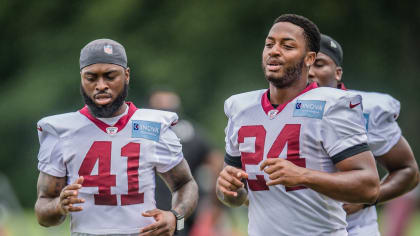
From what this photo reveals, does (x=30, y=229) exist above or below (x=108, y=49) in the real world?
below

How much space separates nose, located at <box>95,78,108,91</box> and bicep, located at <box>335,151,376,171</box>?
1.56 meters

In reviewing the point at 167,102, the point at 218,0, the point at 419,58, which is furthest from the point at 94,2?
the point at 167,102

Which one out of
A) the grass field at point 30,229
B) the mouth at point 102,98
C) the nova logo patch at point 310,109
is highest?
the mouth at point 102,98

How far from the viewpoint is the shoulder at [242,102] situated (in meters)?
5.14

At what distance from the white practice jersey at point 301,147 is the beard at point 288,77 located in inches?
4.0

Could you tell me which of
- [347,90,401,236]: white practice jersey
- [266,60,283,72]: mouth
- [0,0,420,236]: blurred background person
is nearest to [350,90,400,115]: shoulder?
[347,90,401,236]: white practice jersey

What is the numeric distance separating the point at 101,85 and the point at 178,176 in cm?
76

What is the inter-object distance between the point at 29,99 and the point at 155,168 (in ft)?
54.4

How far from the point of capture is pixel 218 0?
2261cm

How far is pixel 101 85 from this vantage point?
5281mm

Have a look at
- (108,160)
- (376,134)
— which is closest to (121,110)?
(108,160)

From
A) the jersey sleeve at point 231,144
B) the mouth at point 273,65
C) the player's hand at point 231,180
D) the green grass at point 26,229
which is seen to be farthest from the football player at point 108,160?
the green grass at point 26,229

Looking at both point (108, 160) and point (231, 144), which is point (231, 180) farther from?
point (108, 160)

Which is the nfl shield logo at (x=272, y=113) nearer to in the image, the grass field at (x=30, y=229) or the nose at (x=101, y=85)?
the nose at (x=101, y=85)
